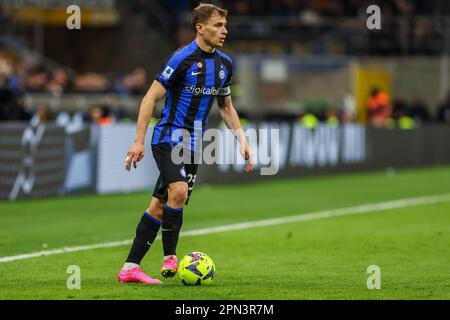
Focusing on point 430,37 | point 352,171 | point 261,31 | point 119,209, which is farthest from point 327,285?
point 430,37

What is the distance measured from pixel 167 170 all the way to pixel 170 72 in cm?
81

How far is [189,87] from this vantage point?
928 centimetres

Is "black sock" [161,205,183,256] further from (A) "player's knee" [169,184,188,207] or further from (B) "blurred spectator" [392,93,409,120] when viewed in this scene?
(B) "blurred spectator" [392,93,409,120]

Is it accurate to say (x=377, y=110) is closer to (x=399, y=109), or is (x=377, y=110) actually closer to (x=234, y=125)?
(x=399, y=109)

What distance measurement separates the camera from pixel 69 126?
19.4 meters

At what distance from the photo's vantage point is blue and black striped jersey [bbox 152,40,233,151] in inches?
362

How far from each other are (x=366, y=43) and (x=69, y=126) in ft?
63.3

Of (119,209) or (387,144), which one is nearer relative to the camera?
(119,209)

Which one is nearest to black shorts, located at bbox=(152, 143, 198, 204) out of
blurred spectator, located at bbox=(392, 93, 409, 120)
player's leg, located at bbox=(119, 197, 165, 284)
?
player's leg, located at bbox=(119, 197, 165, 284)

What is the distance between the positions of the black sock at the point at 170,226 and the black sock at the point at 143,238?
93 millimetres

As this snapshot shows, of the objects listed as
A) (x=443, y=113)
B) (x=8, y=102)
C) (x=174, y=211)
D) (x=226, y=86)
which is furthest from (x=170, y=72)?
(x=443, y=113)

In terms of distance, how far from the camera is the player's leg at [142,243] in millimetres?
9258

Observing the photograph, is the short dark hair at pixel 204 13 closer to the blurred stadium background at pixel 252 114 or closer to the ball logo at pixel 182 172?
the ball logo at pixel 182 172
